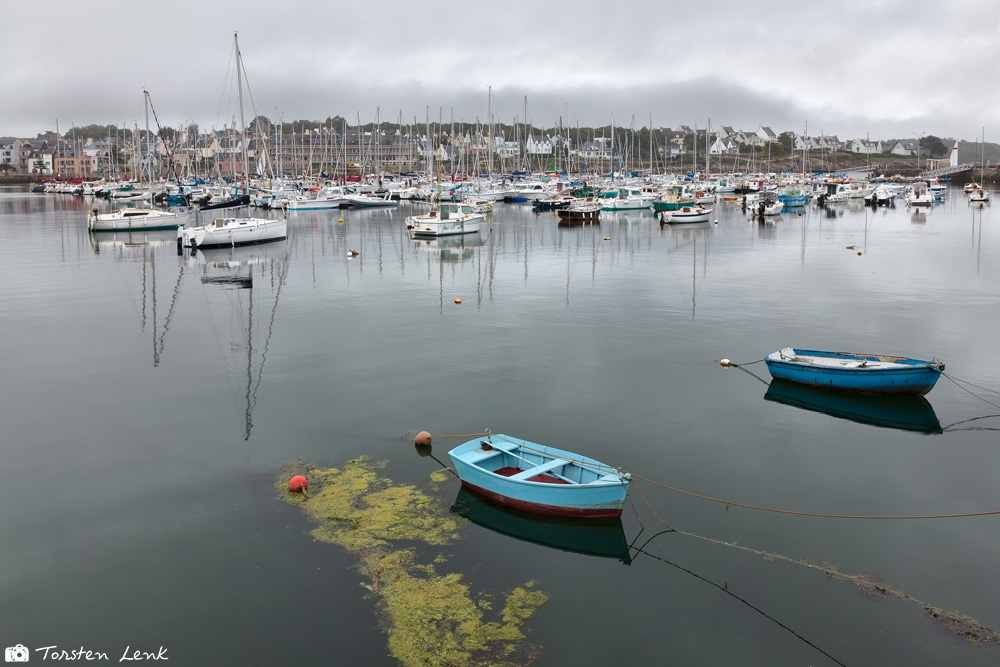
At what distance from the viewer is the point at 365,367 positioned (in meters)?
28.6

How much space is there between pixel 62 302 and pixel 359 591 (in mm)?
34456

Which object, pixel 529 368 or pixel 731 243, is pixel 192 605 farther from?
pixel 731 243

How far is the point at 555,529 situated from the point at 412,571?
10.8 ft

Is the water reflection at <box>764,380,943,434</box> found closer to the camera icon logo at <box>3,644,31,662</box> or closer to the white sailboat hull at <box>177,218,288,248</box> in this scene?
the camera icon logo at <box>3,644,31,662</box>

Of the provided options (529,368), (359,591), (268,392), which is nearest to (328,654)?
(359,591)

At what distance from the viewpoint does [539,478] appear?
17578mm

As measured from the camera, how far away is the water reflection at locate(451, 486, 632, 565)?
16.2 m

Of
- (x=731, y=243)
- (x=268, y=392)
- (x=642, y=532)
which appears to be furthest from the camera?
(x=731, y=243)

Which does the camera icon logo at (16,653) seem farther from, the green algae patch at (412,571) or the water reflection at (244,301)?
the water reflection at (244,301)

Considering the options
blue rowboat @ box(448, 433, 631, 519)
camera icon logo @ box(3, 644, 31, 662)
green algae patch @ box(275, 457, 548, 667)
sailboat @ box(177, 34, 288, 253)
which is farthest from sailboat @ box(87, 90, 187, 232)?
camera icon logo @ box(3, 644, 31, 662)

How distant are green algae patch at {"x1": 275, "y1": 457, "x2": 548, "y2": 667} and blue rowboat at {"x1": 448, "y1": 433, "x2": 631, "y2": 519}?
1.00 m

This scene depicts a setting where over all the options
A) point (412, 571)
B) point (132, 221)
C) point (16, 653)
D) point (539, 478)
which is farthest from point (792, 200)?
point (16, 653)

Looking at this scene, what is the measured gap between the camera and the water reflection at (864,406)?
2319 centimetres

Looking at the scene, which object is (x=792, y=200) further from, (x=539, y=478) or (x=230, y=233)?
(x=539, y=478)
